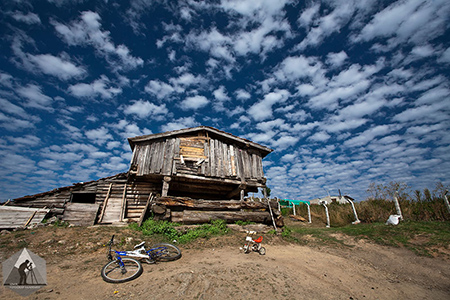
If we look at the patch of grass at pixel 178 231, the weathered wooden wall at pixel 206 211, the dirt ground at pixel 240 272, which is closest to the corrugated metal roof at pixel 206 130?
the weathered wooden wall at pixel 206 211

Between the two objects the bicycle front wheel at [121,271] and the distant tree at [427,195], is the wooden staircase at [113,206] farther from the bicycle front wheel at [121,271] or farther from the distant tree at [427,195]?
the distant tree at [427,195]

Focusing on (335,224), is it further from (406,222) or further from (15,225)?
(15,225)

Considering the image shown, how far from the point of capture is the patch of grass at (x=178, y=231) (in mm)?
8781

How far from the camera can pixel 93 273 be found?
5.34m

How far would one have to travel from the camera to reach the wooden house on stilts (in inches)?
448

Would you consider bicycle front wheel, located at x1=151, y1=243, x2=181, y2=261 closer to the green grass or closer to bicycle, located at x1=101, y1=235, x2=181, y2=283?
bicycle, located at x1=101, y1=235, x2=181, y2=283

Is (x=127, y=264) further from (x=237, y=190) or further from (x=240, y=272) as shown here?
(x=237, y=190)

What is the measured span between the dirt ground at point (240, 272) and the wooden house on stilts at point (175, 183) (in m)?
2.69

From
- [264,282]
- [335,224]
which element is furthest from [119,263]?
[335,224]

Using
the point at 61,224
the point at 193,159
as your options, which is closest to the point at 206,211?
the point at 193,159

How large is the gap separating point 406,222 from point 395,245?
11.9 feet

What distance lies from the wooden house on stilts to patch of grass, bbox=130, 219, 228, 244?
2.08ft

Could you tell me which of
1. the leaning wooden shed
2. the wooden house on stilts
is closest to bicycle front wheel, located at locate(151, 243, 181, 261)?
the wooden house on stilts

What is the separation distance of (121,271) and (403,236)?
11.5 m
